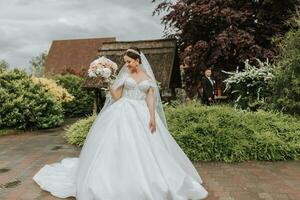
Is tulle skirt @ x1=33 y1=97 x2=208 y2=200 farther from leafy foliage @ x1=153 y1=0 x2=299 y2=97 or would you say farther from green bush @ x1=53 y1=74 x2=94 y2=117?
green bush @ x1=53 y1=74 x2=94 y2=117

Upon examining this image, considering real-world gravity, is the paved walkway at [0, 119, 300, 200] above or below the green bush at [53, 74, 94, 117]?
below

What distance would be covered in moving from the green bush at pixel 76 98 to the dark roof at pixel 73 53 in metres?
20.7

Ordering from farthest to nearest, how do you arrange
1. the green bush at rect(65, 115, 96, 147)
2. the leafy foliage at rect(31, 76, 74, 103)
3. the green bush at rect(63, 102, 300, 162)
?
the leafy foliage at rect(31, 76, 74, 103) < the green bush at rect(65, 115, 96, 147) < the green bush at rect(63, 102, 300, 162)

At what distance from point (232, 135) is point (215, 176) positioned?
1637 mm

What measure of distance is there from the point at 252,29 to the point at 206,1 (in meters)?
1.93

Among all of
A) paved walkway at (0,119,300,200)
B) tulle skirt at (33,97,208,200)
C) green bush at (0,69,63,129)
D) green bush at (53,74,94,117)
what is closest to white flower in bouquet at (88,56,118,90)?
tulle skirt at (33,97,208,200)

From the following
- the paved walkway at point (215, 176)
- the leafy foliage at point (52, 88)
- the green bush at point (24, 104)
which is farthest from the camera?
the leafy foliage at point (52, 88)

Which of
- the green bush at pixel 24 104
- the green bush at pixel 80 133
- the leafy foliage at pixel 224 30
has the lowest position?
the green bush at pixel 80 133

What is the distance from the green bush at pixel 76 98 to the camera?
60.5ft

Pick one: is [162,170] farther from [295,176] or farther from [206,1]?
[206,1]

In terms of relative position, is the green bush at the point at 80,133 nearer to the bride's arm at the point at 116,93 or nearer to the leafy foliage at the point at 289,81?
the bride's arm at the point at 116,93

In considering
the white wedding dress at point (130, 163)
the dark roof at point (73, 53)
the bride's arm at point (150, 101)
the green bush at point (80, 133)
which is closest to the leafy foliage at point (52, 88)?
the green bush at point (80, 133)

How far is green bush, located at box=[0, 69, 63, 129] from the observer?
1251cm

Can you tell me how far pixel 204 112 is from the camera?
9.27 m
